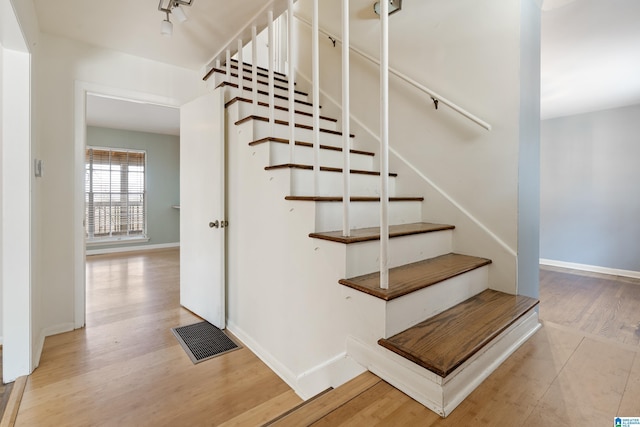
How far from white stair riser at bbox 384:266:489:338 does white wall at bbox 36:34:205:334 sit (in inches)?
106

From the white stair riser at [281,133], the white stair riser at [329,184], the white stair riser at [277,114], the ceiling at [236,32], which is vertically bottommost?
the white stair riser at [329,184]

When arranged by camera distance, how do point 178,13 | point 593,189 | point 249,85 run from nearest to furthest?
point 178,13 < point 249,85 < point 593,189

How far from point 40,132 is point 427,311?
3056 mm

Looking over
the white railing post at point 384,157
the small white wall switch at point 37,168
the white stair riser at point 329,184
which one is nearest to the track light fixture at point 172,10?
the small white wall switch at point 37,168

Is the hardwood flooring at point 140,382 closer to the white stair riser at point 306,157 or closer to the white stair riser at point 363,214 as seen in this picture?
the white stair riser at point 363,214

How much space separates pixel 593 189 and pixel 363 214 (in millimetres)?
4503

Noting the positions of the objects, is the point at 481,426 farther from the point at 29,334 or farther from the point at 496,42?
the point at 29,334

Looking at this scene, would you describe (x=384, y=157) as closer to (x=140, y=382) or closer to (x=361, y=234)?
(x=361, y=234)

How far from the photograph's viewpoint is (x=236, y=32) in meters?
2.55

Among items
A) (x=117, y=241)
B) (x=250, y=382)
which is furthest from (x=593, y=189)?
(x=117, y=241)

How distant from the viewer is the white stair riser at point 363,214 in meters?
1.64

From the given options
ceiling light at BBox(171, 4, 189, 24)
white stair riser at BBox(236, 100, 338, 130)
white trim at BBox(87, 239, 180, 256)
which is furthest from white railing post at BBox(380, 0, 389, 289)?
white trim at BBox(87, 239, 180, 256)

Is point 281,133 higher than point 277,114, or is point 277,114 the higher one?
point 277,114

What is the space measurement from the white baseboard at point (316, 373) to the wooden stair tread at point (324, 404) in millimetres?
110
